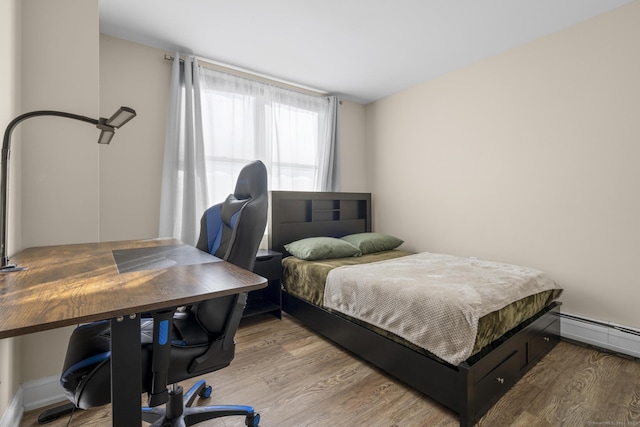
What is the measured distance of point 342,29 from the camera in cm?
240

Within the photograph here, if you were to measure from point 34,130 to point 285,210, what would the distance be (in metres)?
2.07

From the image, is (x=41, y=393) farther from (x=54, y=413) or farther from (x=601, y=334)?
(x=601, y=334)

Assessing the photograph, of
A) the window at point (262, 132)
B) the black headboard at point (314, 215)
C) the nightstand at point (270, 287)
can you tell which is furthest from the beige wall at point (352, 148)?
the nightstand at point (270, 287)

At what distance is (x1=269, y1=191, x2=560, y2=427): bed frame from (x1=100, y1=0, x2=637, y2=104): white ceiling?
1405 mm

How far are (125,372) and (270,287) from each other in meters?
2.13

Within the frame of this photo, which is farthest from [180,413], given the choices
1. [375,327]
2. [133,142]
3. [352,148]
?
[352,148]

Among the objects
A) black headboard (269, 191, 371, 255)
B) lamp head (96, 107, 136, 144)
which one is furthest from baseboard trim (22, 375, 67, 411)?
black headboard (269, 191, 371, 255)

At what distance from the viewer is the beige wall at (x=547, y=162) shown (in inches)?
84.7

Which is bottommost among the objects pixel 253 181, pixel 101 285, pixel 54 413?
pixel 54 413

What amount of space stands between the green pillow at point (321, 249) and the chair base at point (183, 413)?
1471 mm

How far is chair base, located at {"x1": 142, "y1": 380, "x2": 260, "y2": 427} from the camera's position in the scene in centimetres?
127

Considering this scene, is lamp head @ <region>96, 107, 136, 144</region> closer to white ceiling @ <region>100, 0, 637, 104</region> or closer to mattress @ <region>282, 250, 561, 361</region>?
white ceiling @ <region>100, 0, 637, 104</region>

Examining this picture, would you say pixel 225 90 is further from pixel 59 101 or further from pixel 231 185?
pixel 59 101

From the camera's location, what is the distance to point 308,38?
8.26ft
